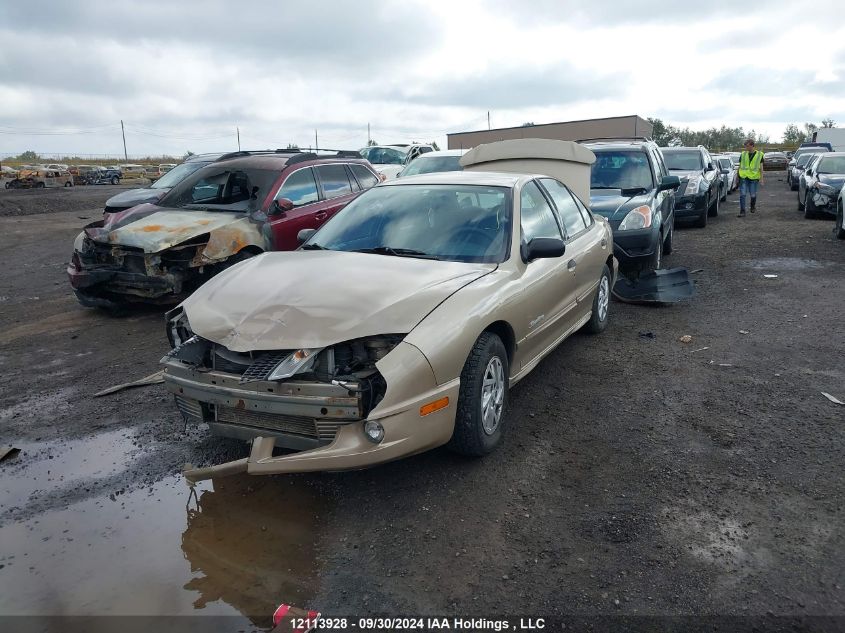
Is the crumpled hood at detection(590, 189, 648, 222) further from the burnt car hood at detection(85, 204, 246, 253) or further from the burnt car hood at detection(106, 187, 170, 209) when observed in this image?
the burnt car hood at detection(106, 187, 170, 209)

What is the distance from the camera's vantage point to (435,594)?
2773 mm

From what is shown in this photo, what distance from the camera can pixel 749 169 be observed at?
15.8 m

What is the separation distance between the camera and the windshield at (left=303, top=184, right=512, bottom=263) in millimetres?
4379

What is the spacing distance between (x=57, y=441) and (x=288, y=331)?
2.17 meters

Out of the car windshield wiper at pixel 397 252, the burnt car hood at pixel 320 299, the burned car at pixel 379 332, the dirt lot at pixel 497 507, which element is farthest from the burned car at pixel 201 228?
the car windshield wiper at pixel 397 252

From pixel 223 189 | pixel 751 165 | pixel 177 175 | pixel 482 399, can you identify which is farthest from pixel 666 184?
pixel 177 175

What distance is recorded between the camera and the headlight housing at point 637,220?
26.6ft

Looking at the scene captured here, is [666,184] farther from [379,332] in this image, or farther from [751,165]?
[751,165]

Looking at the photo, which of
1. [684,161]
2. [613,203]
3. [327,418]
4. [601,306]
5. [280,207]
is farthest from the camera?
[684,161]

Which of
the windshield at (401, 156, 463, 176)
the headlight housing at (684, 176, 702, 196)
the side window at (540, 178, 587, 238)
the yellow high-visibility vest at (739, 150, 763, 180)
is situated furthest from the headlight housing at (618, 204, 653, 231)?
the yellow high-visibility vest at (739, 150, 763, 180)

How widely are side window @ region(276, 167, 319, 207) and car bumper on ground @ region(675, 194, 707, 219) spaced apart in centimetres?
908

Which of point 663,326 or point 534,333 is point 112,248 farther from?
point 663,326

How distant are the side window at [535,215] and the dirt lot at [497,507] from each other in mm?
1212

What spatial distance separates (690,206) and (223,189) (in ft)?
34.0
